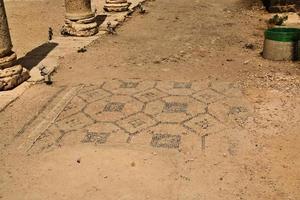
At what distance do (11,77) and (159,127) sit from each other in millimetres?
2931

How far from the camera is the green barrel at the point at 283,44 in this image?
730cm

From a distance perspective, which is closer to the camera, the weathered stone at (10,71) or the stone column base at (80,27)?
the weathered stone at (10,71)

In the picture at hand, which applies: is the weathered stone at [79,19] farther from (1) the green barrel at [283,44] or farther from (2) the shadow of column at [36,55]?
(1) the green barrel at [283,44]

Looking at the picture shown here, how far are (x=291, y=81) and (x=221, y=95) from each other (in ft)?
4.30

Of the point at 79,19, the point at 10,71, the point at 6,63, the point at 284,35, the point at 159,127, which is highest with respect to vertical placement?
the point at 284,35

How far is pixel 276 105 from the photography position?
18.7ft

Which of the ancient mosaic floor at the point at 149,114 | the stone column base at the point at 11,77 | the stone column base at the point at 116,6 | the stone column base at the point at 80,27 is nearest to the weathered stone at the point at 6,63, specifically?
the stone column base at the point at 11,77

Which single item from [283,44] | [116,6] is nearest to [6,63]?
[283,44]

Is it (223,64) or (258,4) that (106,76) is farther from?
(258,4)

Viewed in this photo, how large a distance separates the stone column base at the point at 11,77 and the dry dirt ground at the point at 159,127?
0.30 metres

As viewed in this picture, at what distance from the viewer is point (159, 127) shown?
5281 millimetres

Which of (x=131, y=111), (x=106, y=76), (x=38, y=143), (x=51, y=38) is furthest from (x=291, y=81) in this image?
(x=51, y=38)

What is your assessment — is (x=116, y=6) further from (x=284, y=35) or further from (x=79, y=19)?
(x=284, y=35)

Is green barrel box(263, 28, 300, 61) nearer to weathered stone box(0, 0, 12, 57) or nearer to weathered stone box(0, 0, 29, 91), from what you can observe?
weathered stone box(0, 0, 29, 91)
